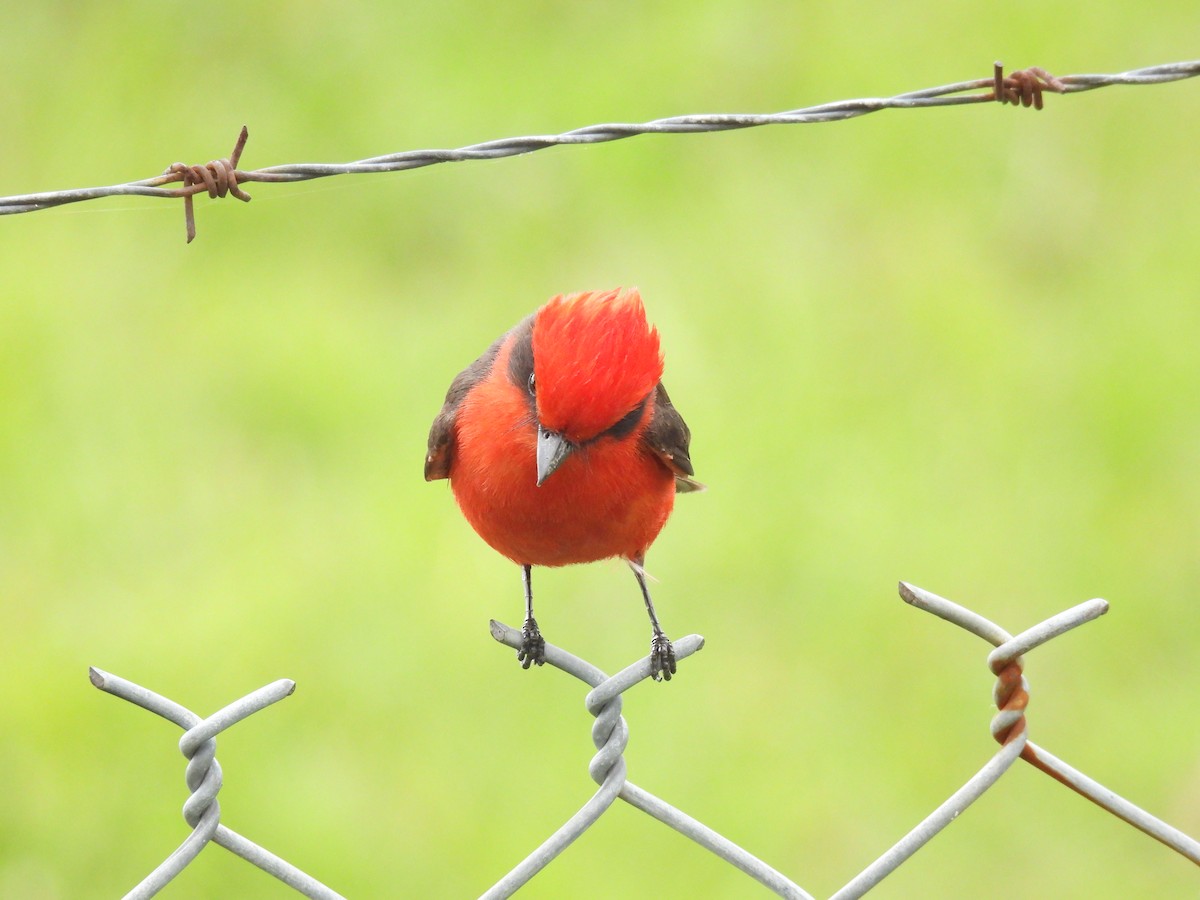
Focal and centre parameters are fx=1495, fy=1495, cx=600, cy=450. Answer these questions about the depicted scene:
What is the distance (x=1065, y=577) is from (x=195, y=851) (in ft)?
15.2

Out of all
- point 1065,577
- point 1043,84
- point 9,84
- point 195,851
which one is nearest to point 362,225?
point 9,84

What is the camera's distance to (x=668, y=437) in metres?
3.58

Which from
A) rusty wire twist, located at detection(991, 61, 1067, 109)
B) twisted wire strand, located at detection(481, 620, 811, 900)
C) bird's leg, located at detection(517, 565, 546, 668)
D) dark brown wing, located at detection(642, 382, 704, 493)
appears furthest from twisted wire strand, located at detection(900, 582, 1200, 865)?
dark brown wing, located at detection(642, 382, 704, 493)

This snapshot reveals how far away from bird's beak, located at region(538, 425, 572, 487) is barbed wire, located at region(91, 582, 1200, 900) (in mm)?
787

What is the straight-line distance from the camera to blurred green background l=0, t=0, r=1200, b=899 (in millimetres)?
5164

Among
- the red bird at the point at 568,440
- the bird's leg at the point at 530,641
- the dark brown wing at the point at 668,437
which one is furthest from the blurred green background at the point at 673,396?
the dark brown wing at the point at 668,437

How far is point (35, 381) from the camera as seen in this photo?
6406 millimetres

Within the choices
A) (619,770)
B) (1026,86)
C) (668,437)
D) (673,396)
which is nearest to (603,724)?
(619,770)

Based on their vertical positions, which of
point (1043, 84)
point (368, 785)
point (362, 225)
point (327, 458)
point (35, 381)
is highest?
point (1043, 84)

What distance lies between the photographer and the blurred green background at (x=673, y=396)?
516cm

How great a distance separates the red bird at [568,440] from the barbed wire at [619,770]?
57 cm

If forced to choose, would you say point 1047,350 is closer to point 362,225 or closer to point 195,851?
point 362,225

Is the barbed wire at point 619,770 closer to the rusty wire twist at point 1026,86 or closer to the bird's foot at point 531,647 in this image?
the bird's foot at point 531,647

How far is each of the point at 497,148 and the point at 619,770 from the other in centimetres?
111
